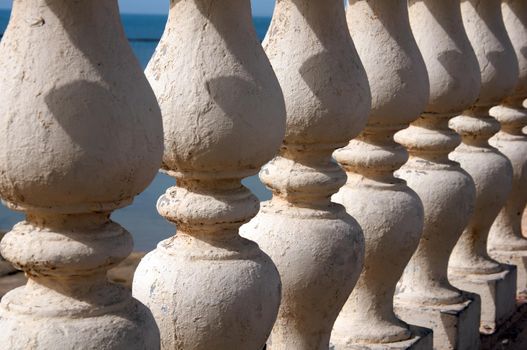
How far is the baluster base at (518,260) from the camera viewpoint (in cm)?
474

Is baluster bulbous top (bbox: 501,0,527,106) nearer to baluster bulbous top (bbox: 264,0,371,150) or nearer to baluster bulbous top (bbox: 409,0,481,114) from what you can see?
baluster bulbous top (bbox: 409,0,481,114)

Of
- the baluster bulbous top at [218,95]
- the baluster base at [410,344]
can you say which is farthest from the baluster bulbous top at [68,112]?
the baluster base at [410,344]

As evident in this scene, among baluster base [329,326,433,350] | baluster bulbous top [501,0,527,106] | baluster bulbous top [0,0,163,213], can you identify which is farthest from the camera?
baluster bulbous top [501,0,527,106]

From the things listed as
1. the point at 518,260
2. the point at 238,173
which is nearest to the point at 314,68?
the point at 238,173

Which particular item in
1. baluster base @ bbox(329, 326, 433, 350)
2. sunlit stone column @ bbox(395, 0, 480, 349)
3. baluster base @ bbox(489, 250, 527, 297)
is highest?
sunlit stone column @ bbox(395, 0, 480, 349)

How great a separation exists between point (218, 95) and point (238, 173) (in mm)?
168

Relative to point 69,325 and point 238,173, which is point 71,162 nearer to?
point 69,325

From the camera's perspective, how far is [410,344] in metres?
3.24

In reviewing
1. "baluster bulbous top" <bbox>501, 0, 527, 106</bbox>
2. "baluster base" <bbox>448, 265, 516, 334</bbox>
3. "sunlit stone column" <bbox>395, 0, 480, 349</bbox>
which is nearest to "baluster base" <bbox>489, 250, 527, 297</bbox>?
"baluster base" <bbox>448, 265, 516, 334</bbox>

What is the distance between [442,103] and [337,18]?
3.26 ft

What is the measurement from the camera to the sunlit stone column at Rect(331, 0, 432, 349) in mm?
3064

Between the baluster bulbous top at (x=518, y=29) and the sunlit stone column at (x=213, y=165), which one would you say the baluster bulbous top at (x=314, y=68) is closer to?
the sunlit stone column at (x=213, y=165)

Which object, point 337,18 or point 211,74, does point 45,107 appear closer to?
point 211,74

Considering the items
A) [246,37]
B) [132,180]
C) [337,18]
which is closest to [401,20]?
[337,18]
